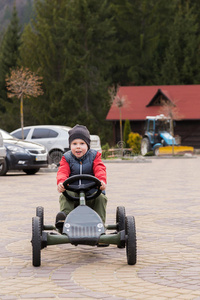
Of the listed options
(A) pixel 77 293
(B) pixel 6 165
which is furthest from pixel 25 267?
(B) pixel 6 165

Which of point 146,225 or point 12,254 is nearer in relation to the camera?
point 12,254

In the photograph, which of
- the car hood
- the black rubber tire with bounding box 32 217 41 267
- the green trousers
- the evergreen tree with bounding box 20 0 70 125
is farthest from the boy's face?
the evergreen tree with bounding box 20 0 70 125

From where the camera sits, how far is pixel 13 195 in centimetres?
1334

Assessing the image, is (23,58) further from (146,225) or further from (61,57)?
(146,225)

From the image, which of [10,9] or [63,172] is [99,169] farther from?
[10,9]

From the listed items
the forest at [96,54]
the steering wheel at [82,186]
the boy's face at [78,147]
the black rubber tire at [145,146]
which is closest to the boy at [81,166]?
the boy's face at [78,147]

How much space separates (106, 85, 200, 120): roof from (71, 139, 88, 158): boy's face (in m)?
42.9

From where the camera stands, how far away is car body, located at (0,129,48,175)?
1989 centimetres

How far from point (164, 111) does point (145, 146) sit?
10.1m

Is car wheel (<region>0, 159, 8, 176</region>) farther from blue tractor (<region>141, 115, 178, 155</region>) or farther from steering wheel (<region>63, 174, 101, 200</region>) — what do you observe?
blue tractor (<region>141, 115, 178, 155</region>)

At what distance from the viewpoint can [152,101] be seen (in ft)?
171

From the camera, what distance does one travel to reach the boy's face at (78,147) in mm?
6516

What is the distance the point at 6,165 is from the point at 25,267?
46.7ft

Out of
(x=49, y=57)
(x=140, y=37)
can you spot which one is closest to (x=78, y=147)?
(x=49, y=57)
